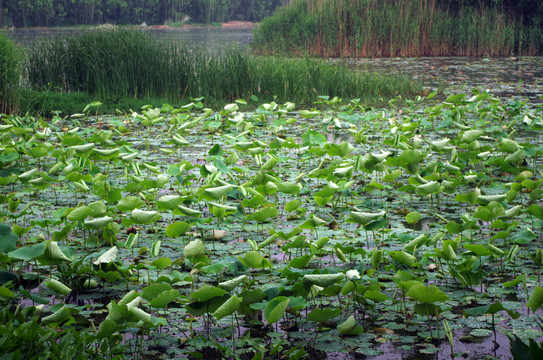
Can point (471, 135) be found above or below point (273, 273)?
above

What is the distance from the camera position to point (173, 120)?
602cm

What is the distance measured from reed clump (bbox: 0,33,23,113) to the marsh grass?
1062mm

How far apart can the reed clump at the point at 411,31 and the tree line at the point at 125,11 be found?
25.7 metres

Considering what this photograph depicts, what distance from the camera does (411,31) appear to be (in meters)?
14.1

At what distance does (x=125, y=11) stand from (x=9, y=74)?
4108cm

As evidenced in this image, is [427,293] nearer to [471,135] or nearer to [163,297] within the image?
[163,297]

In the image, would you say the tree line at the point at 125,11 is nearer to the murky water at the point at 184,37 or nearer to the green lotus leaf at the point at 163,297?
the murky water at the point at 184,37

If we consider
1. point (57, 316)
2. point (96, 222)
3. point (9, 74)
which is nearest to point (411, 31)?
point (9, 74)

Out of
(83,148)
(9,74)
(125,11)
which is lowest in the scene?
(83,148)

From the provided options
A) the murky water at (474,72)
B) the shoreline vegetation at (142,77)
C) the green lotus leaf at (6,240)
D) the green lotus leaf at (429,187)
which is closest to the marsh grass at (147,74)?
the shoreline vegetation at (142,77)

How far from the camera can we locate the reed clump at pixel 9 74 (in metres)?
6.34

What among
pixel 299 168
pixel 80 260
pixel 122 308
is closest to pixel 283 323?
pixel 122 308

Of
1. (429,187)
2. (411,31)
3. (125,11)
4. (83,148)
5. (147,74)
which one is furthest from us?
(125,11)

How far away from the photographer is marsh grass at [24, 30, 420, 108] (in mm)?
7730
